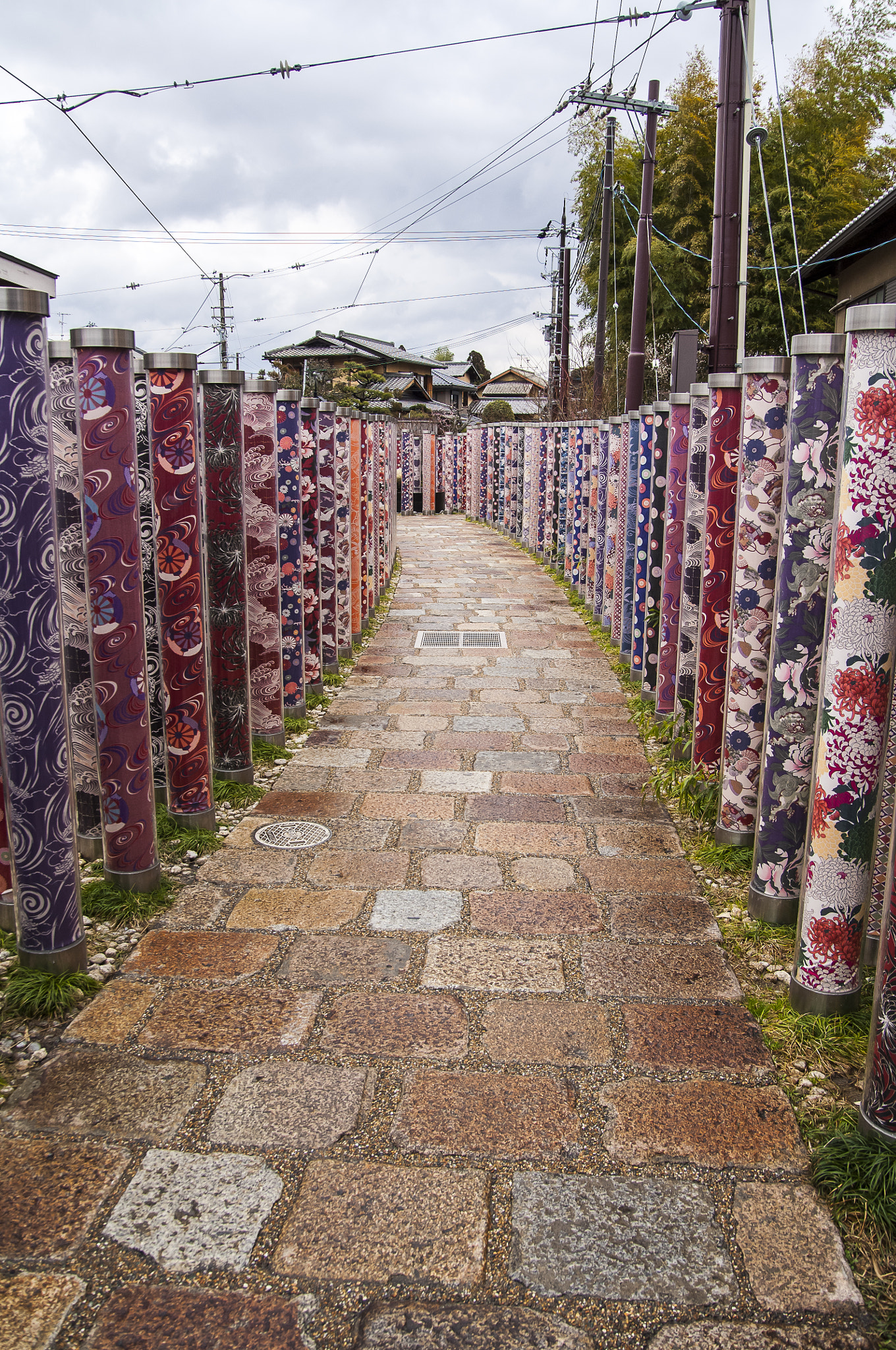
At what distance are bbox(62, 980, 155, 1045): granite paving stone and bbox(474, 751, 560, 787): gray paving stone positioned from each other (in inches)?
86.0

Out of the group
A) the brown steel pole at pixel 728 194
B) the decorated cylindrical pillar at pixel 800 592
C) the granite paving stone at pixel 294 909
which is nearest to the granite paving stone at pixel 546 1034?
the granite paving stone at pixel 294 909

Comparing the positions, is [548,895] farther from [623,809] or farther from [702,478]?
[702,478]

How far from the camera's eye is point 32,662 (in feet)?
8.30

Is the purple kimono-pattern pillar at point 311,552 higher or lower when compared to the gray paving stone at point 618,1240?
higher

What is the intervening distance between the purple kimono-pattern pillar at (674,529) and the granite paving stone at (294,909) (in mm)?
2136

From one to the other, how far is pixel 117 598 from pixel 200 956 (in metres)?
1.07

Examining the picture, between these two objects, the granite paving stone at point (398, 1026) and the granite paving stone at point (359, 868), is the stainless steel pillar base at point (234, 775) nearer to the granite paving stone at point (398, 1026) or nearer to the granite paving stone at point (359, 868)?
the granite paving stone at point (359, 868)

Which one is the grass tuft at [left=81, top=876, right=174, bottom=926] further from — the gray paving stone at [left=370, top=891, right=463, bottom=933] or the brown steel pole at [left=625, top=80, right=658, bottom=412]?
the brown steel pole at [left=625, top=80, right=658, bottom=412]

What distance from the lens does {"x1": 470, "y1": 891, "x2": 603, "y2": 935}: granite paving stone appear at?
3086mm

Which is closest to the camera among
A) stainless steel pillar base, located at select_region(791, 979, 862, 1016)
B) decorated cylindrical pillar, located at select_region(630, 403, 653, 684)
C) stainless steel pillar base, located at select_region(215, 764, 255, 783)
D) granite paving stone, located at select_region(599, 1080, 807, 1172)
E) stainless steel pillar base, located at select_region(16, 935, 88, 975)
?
granite paving stone, located at select_region(599, 1080, 807, 1172)

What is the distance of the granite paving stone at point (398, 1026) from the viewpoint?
2.43m

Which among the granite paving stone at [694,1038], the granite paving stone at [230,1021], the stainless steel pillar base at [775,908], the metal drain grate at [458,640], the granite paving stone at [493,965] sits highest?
the metal drain grate at [458,640]

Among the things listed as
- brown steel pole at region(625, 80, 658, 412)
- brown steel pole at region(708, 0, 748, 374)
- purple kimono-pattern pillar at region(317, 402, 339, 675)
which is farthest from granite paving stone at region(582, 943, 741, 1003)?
brown steel pole at region(625, 80, 658, 412)

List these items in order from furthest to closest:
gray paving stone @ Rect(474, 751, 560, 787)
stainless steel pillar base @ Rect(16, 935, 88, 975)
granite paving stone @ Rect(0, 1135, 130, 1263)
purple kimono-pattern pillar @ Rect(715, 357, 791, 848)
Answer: gray paving stone @ Rect(474, 751, 560, 787) → purple kimono-pattern pillar @ Rect(715, 357, 791, 848) → stainless steel pillar base @ Rect(16, 935, 88, 975) → granite paving stone @ Rect(0, 1135, 130, 1263)
